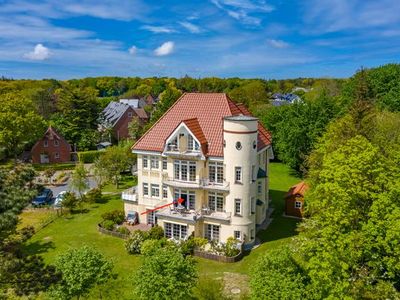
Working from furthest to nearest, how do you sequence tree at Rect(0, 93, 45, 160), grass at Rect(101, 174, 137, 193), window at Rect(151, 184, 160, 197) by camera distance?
1. tree at Rect(0, 93, 45, 160)
2. grass at Rect(101, 174, 137, 193)
3. window at Rect(151, 184, 160, 197)

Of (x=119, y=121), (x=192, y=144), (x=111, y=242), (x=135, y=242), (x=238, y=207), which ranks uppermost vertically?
(x=119, y=121)

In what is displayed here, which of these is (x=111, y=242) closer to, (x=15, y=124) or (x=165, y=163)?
(x=165, y=163)

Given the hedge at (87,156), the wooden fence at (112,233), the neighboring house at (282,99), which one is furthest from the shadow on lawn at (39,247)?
the neighboring house at (282,99)

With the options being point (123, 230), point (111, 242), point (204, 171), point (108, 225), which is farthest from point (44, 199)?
point (204, 171)

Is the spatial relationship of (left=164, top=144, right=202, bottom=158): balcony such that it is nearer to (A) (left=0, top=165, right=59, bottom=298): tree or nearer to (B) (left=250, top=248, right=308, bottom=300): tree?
(B) (left=250, top=248, right=308, bottom=300): tree

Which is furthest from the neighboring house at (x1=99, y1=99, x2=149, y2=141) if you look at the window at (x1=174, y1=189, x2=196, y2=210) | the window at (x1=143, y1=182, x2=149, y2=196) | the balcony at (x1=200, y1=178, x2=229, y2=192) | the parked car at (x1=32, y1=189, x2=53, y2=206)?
the balcony at (x1=200, y1=178, x2=229, y2=192)

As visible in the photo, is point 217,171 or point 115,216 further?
point 115,216

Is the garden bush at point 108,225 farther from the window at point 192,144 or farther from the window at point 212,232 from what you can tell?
the window at point 192,144

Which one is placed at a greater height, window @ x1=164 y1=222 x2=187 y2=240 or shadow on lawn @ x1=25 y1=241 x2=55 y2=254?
window @ x1=164 y1=222 x2=187 y2=240
